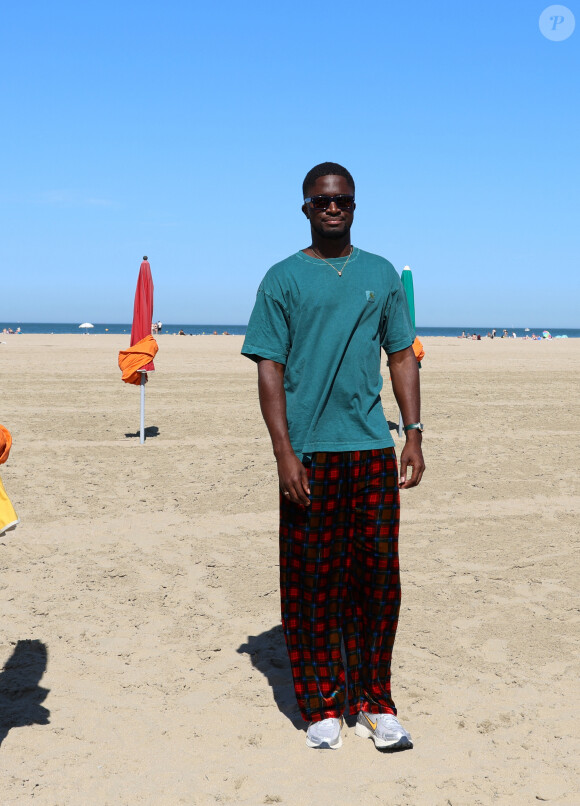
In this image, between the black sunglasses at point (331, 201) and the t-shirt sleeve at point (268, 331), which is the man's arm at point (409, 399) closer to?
the t-shirt sleeve at point (268, 331)

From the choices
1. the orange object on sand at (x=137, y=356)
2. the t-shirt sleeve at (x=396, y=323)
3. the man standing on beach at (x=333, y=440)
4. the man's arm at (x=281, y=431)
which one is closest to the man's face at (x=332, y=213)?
the man standing on beach at (x=333, y=440)

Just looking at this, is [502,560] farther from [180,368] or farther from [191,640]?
[180,368]

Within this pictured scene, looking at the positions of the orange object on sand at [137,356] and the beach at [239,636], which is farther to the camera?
the orange object on sand at [137,356]

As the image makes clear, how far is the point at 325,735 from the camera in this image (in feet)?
9.23

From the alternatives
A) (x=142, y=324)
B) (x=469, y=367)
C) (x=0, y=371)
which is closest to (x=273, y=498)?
(x=142, y=324)

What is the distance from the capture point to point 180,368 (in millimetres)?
20688

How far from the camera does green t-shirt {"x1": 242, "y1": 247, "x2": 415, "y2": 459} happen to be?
8.66 ft

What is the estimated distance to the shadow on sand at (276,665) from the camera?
10.3ft

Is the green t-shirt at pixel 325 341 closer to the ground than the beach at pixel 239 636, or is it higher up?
higher up

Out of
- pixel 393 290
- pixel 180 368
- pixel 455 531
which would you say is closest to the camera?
pixel 393 290

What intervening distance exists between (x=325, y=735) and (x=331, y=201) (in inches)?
81.1

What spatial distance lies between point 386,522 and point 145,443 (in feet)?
21.7

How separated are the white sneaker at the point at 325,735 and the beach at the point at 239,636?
40 millimetres

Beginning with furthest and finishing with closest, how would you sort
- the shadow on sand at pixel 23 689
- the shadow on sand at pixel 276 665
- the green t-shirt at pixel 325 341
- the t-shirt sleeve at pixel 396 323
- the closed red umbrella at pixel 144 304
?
the closed red umbrella at pixel 144 304
the shadow on sand at pixel 276 665
the shadow on sand at pixel 23 689
the t-shirt sleeve at pixel 396 323
the green t-shirt at pixel 325 341
